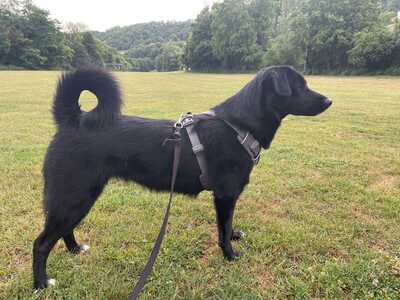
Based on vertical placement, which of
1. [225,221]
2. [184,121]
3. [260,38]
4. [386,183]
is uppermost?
[260,38]

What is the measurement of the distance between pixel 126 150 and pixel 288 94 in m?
1.43

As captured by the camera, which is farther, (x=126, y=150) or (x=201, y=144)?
(x=201, y=144)

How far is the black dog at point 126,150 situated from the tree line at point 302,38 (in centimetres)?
3888

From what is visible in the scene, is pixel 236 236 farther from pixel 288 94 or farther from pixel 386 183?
pixel 386 183

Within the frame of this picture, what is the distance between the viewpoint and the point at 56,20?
70750 millimetres

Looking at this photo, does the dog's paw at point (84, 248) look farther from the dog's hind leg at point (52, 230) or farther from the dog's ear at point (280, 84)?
the dog's ear at point (280, 84)

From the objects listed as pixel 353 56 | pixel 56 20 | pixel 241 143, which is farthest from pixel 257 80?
pixel 56 20

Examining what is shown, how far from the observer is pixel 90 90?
2.46m

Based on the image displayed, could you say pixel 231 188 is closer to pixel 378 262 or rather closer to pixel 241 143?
pixel 241 143

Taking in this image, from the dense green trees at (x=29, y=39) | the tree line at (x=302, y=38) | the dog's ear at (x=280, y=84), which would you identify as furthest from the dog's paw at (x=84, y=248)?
the dense green trees at (x=29, y=39)

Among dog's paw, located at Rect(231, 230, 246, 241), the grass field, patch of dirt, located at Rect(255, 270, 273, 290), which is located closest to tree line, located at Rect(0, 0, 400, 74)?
the grass field

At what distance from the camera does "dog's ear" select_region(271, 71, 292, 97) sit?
8.63 ft

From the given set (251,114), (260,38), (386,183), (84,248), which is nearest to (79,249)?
(84,248)

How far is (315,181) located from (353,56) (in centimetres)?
3941
